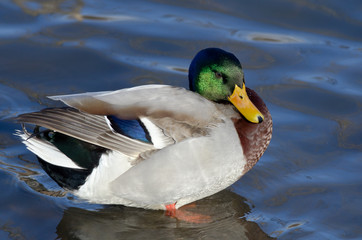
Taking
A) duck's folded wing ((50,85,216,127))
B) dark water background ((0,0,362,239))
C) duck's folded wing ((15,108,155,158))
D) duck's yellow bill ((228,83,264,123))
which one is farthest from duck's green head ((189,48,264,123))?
dark water background ((0,0,362,239))

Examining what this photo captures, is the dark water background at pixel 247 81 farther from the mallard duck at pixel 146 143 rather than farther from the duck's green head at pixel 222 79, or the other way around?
the duck's green head at pixel 222 79

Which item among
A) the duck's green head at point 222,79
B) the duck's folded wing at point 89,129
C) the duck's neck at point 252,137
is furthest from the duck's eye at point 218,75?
the duck's folded wing at point 89,129

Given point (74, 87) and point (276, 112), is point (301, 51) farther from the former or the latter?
point (74, 87)

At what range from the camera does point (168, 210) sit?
485 cm

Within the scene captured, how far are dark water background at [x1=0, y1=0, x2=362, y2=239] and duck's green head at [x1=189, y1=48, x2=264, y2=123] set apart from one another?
786 millimetres

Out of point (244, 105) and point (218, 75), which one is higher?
point (218, 75)

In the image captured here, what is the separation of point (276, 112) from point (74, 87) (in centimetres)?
192

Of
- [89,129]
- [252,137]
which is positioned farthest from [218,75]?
[89,129]

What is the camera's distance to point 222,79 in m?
4.65

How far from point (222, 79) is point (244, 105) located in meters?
0.25

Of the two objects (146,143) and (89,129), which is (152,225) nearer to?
(146,143)

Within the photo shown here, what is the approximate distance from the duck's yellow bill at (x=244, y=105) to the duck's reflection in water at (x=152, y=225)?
736mm

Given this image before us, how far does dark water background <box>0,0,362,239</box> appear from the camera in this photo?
4.64 metres

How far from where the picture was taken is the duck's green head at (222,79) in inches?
180
